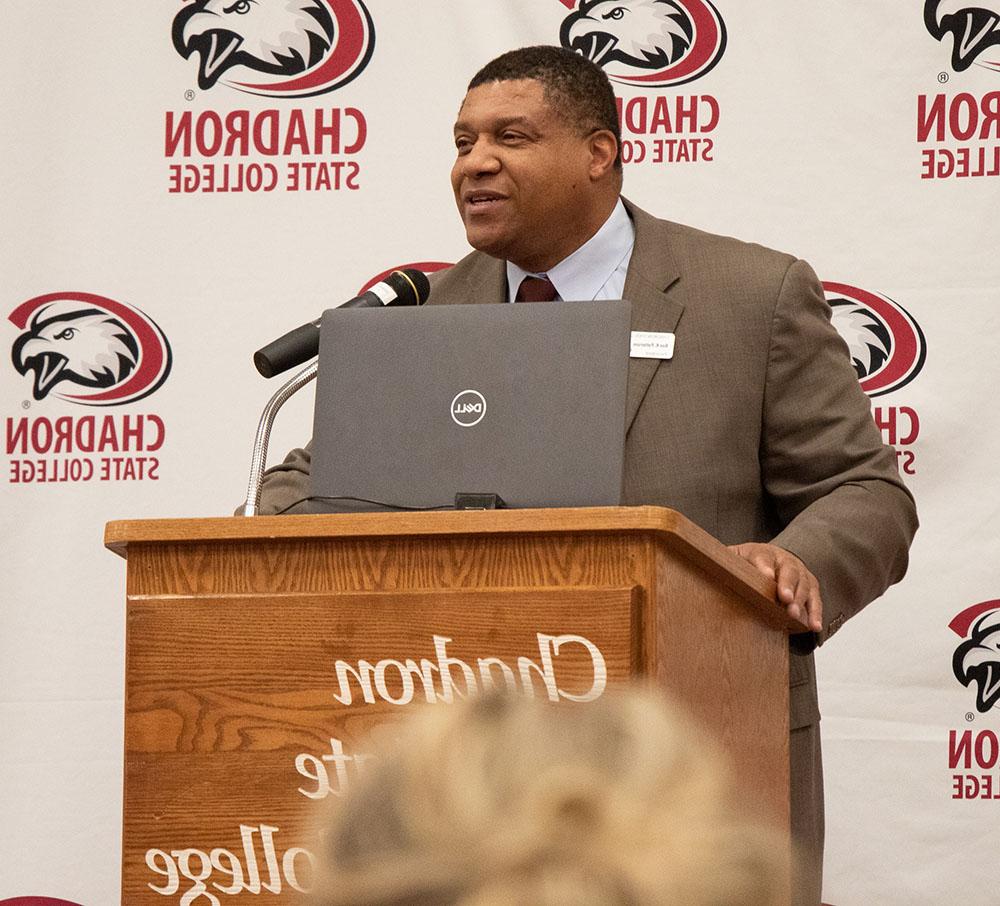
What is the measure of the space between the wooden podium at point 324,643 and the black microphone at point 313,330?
38 cm

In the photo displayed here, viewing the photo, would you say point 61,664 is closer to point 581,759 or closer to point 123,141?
point 123,141

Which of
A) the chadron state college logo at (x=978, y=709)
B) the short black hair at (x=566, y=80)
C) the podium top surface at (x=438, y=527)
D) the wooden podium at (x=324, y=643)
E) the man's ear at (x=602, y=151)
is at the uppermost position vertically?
the short black hair at (x=566, y=80)

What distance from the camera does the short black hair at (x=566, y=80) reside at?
3.12 meters

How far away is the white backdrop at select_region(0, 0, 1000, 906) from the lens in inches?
142

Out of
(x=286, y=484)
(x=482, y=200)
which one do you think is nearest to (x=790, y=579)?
(x=286, y=484)

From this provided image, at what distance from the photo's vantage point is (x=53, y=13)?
4.19 metres

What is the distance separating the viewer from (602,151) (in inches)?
125

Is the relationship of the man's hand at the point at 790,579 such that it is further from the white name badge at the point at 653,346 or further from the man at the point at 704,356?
the white name badge at the point at 653,346

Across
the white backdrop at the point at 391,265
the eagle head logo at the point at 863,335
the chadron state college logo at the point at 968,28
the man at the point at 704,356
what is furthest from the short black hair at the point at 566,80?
the chadron state college logo at the point at 968,28

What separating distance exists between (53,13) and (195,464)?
4.06ft

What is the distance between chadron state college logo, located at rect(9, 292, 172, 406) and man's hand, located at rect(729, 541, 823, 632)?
7.15 ft

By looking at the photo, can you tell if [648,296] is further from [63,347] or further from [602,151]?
[63,347]

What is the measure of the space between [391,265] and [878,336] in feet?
3.87

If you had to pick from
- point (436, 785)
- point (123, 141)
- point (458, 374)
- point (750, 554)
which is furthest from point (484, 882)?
point (123, 141)
